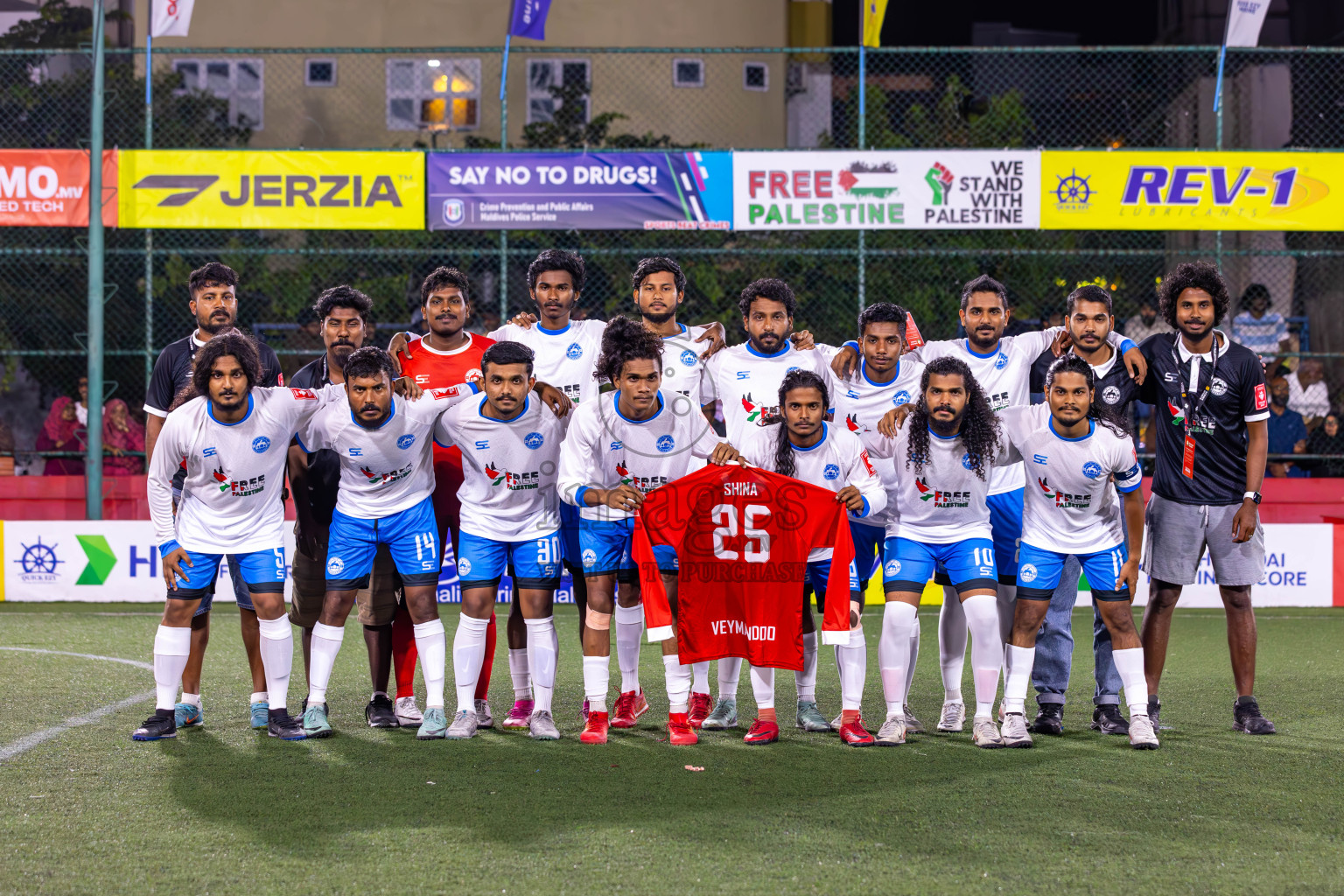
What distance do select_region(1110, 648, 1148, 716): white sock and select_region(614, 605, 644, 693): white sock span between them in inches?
84.2

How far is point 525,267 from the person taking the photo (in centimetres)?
1424

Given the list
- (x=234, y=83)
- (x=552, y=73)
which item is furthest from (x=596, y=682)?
(x=234, y=83)

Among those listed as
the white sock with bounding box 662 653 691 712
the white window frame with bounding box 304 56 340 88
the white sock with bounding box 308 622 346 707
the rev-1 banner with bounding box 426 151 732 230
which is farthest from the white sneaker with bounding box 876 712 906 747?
the white window frame with bounding box 304 56 340 88

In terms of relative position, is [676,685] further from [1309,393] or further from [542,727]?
[1309,393]

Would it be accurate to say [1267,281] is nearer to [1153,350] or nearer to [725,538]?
[1153,350]

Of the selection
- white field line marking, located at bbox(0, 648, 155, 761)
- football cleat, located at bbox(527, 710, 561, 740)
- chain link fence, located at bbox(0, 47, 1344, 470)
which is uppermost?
chain link fence, located at bbox(0, 47, 1344, 470)

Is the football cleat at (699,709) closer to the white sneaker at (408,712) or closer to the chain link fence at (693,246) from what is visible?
the white sneaker at (408,712)

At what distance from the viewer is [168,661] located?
583 centimetres

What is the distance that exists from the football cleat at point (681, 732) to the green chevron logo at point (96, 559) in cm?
702

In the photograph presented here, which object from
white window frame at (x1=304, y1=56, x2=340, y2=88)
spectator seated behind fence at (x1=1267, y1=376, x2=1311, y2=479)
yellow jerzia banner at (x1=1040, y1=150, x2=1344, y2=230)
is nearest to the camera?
yellow jerzia banner at (x1=1040, y1=150, x2=1344, y2=230)

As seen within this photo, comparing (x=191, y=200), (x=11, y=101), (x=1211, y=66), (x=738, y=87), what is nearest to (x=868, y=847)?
(x=191, y=200)

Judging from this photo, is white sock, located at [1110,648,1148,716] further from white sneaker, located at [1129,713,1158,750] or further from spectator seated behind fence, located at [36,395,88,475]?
spectator seated behind fence, located at [36,395,88,475]

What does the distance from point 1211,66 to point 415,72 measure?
12300 millimetres

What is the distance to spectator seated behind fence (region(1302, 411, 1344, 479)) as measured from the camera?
12.6 meters
